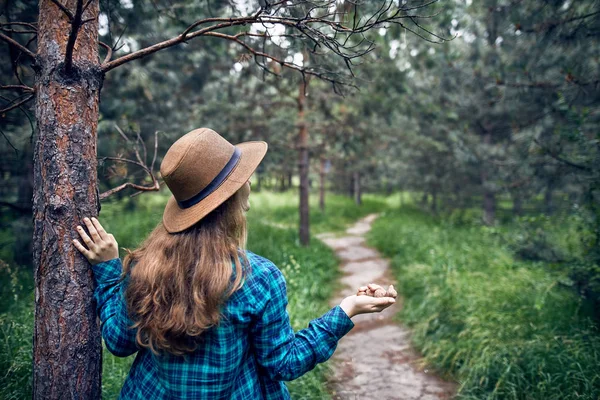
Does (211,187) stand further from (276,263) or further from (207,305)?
(276,263)

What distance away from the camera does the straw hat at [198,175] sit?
5.54 feet

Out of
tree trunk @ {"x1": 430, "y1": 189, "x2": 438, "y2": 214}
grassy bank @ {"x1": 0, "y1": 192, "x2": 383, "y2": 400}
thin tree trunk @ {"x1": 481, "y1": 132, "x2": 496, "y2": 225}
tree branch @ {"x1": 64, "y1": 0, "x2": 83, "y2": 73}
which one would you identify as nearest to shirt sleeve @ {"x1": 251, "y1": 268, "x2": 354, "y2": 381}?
tree branch @ {"x1": 64, "y1": 0, "x2": 83, "y2": 73}

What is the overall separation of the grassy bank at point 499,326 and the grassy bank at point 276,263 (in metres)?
1.37

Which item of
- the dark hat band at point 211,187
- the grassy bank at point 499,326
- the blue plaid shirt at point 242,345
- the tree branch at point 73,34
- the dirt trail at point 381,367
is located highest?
the tree branch at point 73,34

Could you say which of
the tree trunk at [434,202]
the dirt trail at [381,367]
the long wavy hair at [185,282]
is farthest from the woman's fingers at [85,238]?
the tree trunk at [434,202]

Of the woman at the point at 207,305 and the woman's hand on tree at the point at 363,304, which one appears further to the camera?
the woman's hand on tree at the point at 363,304

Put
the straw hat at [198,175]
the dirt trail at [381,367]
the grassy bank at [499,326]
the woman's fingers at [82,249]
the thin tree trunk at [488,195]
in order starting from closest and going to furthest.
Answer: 1. the straw hat at [198,175]
2. the woman's fingers at [82,249]
3. the grassy bank at [499,326]
4. the dirt trail at [381,367]
5. the thin tree trunk at [488,195]

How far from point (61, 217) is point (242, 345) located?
3.46 feet

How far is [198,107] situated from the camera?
9789mm

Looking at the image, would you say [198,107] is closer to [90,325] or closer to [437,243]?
[437,243]

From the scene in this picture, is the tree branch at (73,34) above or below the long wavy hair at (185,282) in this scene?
above

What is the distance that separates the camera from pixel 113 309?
6.09 ft

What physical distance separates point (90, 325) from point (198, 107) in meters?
8.31

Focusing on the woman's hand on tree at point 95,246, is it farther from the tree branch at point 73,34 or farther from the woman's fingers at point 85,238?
the tree branch at point 73,34
